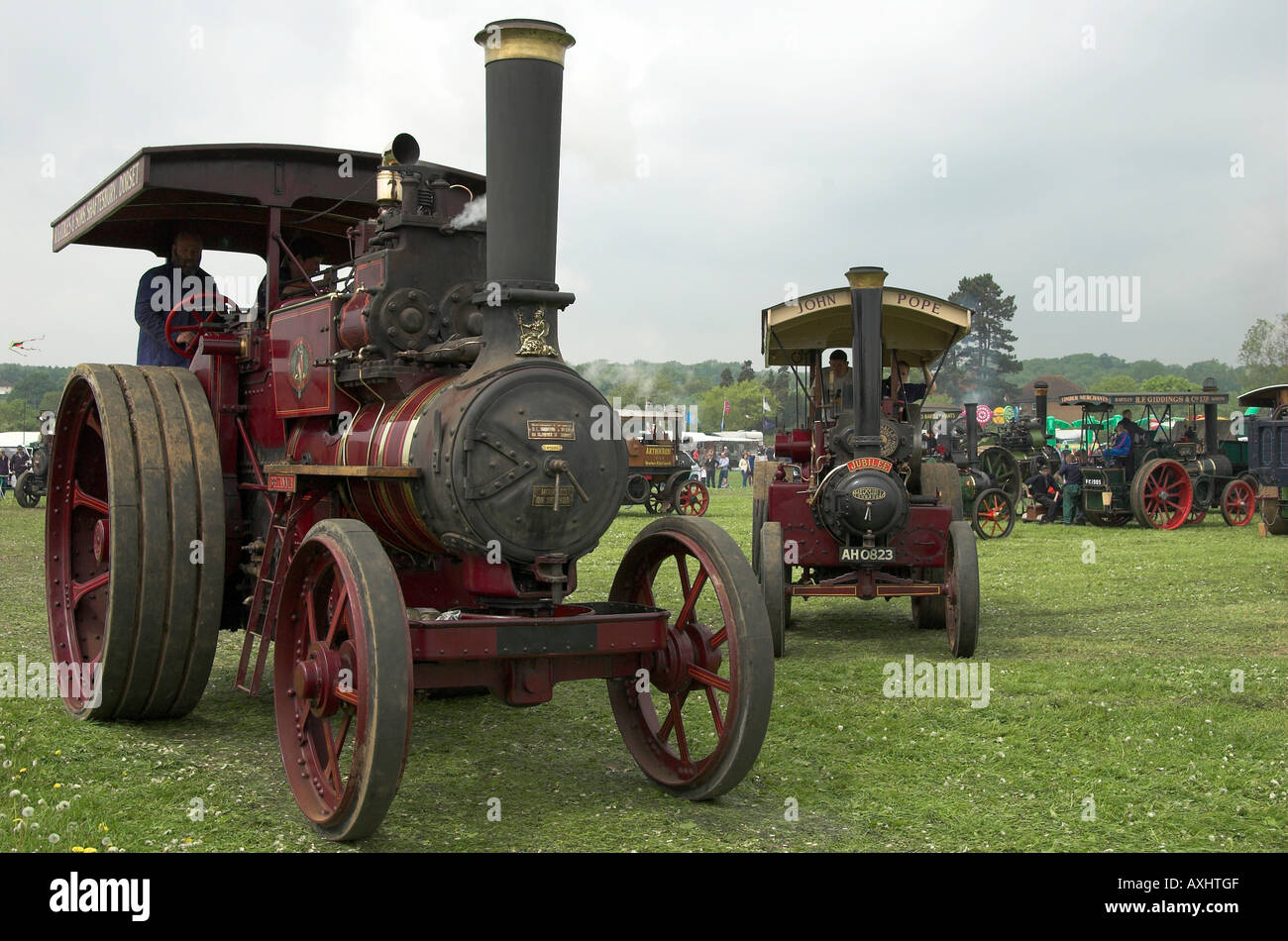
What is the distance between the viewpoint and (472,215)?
17.1ft

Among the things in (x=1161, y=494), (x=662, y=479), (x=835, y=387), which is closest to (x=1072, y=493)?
(x=1161, y=494)

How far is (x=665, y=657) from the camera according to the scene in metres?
4.64

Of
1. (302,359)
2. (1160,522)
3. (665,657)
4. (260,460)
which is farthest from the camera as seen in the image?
(1160,522)

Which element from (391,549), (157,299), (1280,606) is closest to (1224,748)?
(391,549)

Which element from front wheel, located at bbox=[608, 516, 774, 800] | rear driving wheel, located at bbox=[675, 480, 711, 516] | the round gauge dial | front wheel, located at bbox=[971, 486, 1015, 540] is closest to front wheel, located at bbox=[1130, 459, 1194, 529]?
front wheel, located at bbox=[971, 486, 1015, 540]

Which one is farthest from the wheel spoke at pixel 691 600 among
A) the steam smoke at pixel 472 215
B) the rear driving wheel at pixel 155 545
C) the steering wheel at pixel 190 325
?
the steering wheel at pixel 190 325

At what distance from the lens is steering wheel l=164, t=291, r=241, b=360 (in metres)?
6.84

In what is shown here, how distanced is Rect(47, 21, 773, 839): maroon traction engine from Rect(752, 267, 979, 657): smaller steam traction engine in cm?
228

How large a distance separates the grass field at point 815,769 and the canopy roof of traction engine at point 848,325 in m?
2.58

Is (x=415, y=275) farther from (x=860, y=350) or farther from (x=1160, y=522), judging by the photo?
(x=1160, y=522)

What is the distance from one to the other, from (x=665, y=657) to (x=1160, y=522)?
16.4 meters

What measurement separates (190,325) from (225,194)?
1138 millimetres

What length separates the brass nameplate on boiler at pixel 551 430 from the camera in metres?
4.38

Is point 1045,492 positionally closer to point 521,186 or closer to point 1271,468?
point 1271,468
